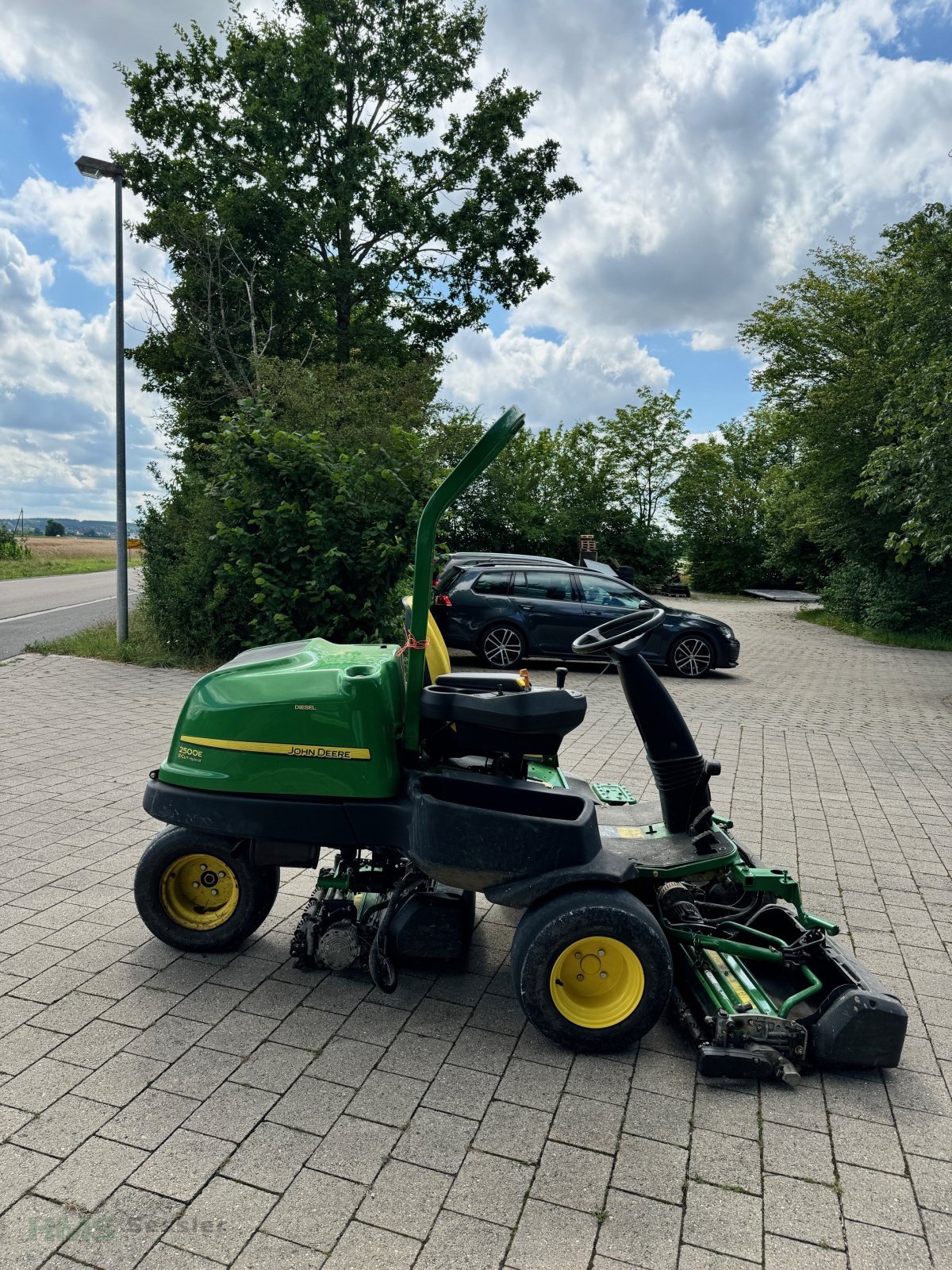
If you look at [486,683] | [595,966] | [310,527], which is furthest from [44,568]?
[595,966]

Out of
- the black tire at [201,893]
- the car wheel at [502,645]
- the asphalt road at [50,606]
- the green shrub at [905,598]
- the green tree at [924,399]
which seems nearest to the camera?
the black tire at [201,893]

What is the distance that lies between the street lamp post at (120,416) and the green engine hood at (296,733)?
32.3ft

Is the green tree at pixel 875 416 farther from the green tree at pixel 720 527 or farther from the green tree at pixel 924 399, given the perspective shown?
the green tree at pixel 720 527

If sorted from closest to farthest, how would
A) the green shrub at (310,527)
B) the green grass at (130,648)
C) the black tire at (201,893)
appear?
the black tire at (201,893) < the green shrub at (310,527) < the green grass at (130,648)

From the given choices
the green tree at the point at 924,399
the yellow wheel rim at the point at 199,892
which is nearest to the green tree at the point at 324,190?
the green tree at the point at 924,399

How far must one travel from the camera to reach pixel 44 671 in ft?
36.9

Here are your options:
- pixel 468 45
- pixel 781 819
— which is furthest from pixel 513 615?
pixel 468 45

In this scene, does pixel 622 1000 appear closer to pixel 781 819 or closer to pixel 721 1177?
pixel 721 1177

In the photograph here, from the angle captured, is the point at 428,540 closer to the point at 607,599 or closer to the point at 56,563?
the point at 607,599

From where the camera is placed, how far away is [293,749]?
11.3 feet

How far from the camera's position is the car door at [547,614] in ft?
41.1

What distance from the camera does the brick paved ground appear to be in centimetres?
240

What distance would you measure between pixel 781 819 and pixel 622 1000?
3.21 m

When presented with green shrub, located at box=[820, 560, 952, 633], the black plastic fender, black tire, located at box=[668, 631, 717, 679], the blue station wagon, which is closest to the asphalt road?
A: the blue station wagon
